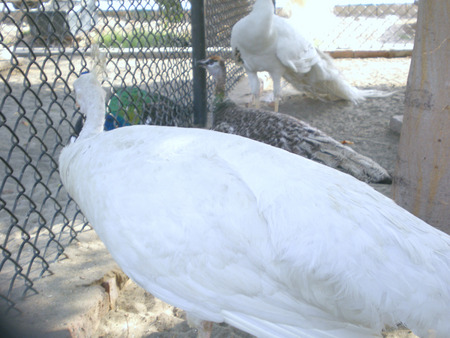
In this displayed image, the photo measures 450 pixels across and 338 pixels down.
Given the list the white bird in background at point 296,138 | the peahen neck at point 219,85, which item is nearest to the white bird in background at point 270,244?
the white bird in background at point 296,138

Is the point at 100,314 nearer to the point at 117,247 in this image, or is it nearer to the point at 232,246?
the point at 117,247

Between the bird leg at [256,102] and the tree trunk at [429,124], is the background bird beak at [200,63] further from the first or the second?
the tree trunk at [429,124]

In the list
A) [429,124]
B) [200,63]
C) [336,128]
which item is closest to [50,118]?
[429,124]

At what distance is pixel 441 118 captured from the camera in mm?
2334

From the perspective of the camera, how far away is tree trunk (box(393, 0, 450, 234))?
2.29 metres

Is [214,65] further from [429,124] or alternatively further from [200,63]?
[429,124]

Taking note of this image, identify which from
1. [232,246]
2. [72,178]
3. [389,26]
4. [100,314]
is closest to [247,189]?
[232,246]

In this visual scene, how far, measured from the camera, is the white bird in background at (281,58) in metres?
5.73

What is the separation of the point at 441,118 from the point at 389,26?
948 centimetres

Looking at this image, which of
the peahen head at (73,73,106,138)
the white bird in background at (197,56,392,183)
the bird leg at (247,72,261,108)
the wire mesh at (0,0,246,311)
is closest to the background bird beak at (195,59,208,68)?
the white bird in background at (197,56,392,183)

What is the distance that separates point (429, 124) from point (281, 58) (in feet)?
12.8

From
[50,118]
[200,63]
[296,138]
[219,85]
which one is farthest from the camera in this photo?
[219,85]

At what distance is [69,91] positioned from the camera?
2754 millimetres

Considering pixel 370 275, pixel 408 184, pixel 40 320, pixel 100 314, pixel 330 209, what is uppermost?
pixel 330 209
